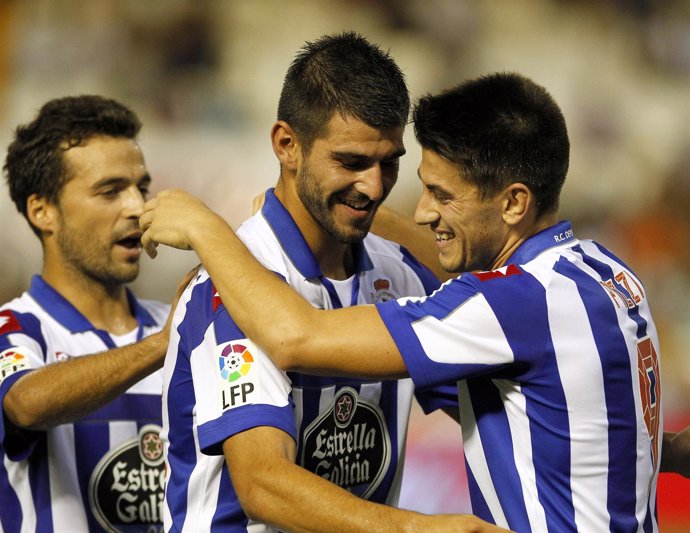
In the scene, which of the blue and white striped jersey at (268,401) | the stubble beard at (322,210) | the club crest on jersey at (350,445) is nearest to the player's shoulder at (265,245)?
the blue and white striped jersey at (268,401)

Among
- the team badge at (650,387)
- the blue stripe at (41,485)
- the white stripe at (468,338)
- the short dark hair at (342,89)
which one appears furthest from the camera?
the blue stripe at (41,485)

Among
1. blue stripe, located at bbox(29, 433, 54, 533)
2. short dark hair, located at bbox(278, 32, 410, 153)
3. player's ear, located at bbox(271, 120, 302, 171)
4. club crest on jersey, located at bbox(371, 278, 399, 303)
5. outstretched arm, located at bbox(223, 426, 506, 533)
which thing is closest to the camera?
outstretched arm, located at bbox(223, 426, 506, 533)

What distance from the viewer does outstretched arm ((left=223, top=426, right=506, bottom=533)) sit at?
1836mm

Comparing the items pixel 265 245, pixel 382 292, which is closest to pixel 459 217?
pixel 382 292

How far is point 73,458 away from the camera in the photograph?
279cm

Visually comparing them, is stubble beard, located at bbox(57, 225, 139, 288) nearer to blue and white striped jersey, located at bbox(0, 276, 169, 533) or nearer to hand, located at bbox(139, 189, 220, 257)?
blue and white striped jersey, located at bbox(0, 276, 169, 533)

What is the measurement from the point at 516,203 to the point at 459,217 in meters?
0.13

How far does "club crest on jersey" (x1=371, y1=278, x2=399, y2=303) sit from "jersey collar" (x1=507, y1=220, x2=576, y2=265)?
15.1 inches

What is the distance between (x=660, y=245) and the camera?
5902mm

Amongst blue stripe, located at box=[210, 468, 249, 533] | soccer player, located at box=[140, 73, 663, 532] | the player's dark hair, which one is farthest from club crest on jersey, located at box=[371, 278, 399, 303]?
the player's dark hair

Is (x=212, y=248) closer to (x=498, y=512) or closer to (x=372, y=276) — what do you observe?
(x=372, y=276)

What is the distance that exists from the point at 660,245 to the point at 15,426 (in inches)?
169

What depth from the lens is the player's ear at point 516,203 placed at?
85.8 inches

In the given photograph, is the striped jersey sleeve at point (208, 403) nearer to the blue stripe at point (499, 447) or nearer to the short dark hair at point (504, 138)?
the blue stripe at point (499, 447)
